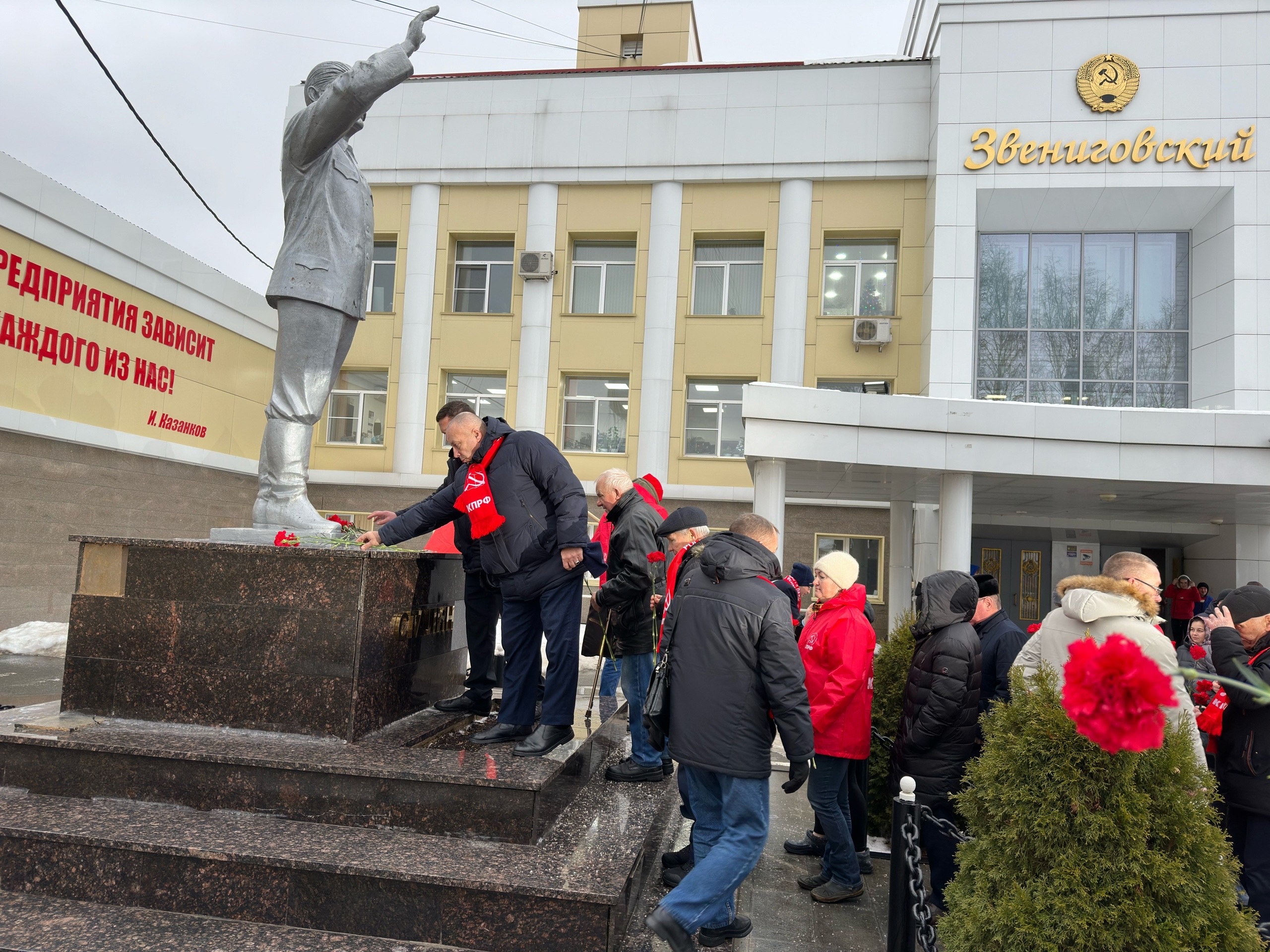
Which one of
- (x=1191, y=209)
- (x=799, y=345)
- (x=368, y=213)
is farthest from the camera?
(x=799, y=345)

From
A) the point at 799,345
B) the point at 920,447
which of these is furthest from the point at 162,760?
the point at 799,345

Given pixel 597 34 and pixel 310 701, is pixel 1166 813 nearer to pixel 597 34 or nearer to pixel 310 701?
pixel 310 701

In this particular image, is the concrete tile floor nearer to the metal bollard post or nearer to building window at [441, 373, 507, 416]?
the metal bollard post

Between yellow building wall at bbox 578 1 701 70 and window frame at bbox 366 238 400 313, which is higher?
yellow building wall at bbox 578 1 701 70

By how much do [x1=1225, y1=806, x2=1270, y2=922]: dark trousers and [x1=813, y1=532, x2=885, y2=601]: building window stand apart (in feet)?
44.9

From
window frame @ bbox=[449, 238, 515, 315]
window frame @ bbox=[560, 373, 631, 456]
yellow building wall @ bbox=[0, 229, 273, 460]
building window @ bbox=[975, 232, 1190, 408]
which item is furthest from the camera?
window frame @ bbox=[449, 238, 515, 315]

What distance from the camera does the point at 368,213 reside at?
5715 mm

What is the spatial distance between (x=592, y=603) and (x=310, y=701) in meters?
1.57

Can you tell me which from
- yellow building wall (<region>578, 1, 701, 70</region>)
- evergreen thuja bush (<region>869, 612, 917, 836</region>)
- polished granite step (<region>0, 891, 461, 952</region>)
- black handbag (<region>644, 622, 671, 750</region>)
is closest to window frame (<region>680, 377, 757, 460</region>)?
yellow building wall (<region>578, 1, 701, 70</region>)

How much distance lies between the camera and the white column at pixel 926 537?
52.6ft

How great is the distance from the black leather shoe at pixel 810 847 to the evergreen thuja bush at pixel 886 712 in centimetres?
44

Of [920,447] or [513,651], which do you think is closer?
[513,651]

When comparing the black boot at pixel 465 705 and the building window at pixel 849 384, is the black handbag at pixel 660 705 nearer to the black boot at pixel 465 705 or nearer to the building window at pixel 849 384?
the black boot at pixel 465 705

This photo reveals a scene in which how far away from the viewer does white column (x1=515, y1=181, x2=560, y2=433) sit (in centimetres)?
1878
